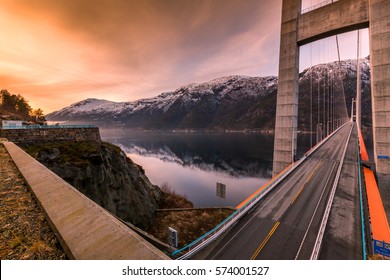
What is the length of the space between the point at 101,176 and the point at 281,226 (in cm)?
1954

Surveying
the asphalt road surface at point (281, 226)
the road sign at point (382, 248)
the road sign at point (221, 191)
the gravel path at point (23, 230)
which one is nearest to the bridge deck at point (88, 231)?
the gravel path at point (23, 230)

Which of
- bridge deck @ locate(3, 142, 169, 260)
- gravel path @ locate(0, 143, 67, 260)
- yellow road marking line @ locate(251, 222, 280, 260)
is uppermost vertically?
bridge deck @ locate(3, 142, 169, 260)

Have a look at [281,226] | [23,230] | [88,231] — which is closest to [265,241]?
[281,226]

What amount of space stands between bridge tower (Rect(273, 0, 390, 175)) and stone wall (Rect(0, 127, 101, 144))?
29893 mm

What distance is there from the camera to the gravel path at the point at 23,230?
10.0ft

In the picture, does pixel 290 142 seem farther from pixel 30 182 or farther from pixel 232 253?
pixel 30 182

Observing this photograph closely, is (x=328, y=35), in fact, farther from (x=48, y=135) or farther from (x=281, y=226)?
(x=48, y=135)

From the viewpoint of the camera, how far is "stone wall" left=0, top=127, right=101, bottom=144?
69.3 feet

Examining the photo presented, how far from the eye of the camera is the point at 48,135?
23422 millimetres

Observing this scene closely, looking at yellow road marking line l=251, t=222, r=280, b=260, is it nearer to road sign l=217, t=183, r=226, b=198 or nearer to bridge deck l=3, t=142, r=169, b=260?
road sign l=217, t=183, r=226, b=198

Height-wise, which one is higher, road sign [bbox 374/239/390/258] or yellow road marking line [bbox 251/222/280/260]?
road sign [bbox 374/239/390/258]

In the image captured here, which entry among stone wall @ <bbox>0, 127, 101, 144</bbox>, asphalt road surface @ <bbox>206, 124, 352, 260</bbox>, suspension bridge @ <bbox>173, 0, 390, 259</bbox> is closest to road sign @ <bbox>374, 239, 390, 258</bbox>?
suspension bridge @ <bbox>173, 0, 390, 259</bbox>
